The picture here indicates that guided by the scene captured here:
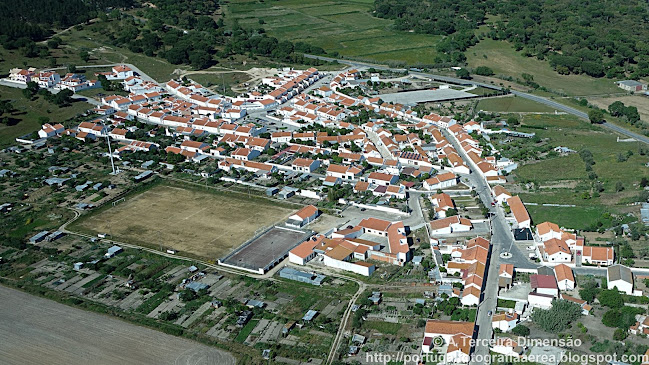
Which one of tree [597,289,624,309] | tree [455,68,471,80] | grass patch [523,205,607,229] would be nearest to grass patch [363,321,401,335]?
tree [597,289,624,309]

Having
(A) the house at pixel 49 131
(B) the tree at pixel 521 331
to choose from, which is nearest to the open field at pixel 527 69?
(B) the tree at pixel 521 331

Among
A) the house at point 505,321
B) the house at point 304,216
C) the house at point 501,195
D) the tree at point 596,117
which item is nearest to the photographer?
the house at point 505,321

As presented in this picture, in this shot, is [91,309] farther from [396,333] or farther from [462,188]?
[462,188]

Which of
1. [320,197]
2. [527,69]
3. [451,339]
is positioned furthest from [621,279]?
[527,69]

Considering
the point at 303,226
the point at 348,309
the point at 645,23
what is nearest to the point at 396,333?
the point at 348,309

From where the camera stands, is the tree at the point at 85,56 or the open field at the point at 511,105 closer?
the open field at the point at 511,105

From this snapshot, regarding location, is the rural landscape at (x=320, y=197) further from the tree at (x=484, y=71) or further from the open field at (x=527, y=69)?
the tree at (x=484, y=71)

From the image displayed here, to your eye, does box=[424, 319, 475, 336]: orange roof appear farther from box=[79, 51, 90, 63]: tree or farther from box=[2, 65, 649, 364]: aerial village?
box=[79, 51, 90, 63]: tree
